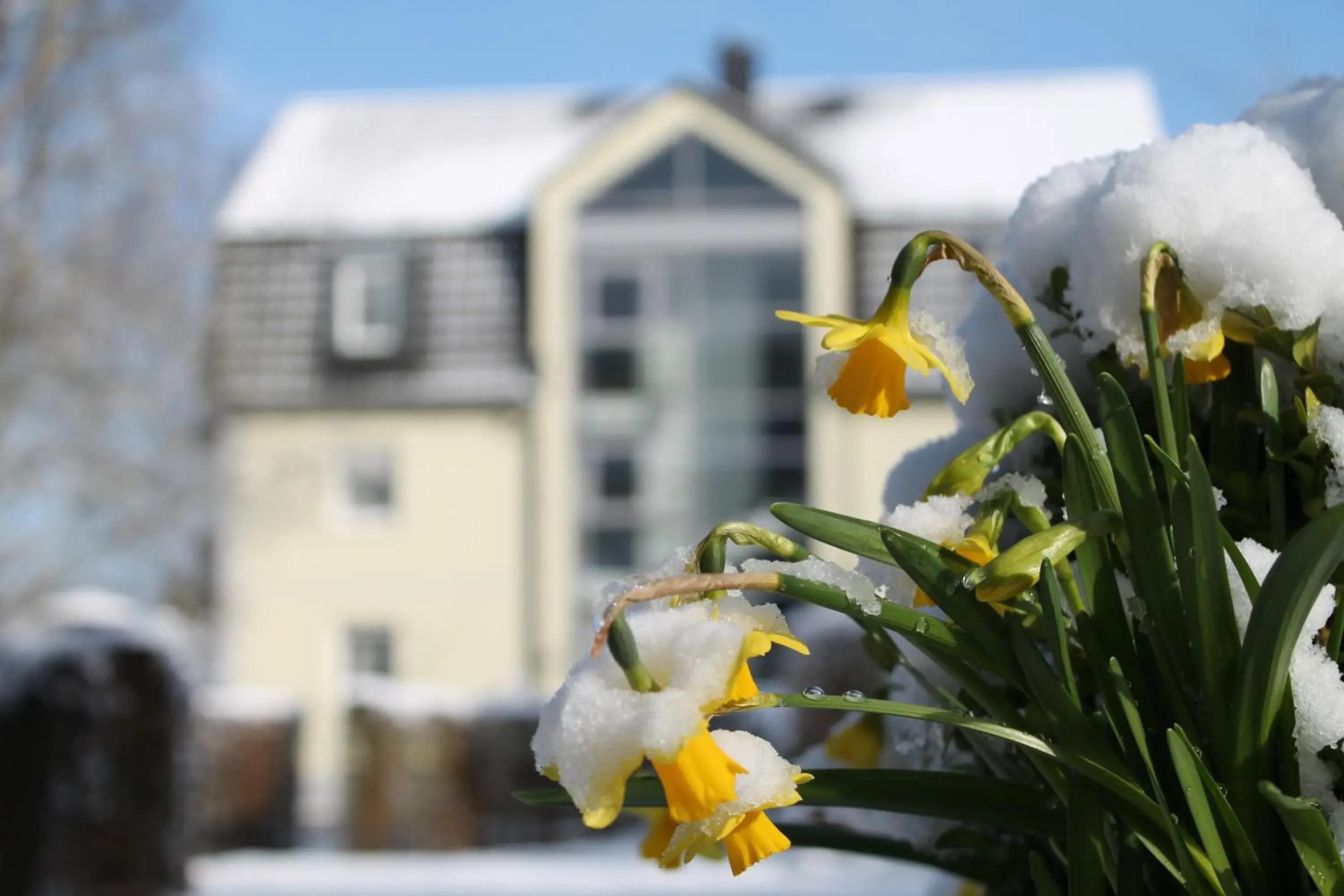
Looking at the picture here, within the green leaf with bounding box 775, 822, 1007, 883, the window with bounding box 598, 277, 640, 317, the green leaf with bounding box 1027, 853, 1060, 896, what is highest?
the window with bounding box 598, 277, 640, 317

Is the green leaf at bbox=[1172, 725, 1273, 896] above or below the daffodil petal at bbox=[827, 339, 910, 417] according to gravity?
below

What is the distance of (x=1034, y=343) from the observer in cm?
71

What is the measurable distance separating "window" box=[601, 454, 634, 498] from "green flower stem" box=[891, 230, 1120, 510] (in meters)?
12.6

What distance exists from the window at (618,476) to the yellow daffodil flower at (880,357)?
12.5m

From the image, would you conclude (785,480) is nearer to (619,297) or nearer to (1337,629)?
(619,297)

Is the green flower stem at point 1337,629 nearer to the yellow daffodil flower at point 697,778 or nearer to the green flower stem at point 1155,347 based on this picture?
the green flower stem at point 1155,347

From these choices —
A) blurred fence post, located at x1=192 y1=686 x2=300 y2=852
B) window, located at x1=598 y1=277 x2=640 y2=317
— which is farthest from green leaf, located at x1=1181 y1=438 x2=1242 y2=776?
window, located at x1=598 y1=277 x2=640 y2=317

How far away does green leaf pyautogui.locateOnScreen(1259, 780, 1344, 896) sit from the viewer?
2.09 ft

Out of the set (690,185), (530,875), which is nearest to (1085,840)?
(530,875)

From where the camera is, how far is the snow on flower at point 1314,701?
68 centimetres

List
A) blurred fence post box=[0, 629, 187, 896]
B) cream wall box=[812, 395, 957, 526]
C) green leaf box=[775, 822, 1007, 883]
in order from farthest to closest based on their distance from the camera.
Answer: cream wall box=[812, 395, 957, 526], blurred fence post box=[0, 629, 187, 896], green leaf box=[775, 822, 1007, 883]

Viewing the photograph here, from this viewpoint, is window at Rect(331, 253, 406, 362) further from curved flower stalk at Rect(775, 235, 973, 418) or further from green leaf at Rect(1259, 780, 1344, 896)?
green leaf at Rect(1259, 780, 1344, 896)

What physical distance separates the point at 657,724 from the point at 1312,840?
307 millimetres

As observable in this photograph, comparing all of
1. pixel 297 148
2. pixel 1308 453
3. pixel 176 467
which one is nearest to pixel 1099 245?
pixel 1308 453
